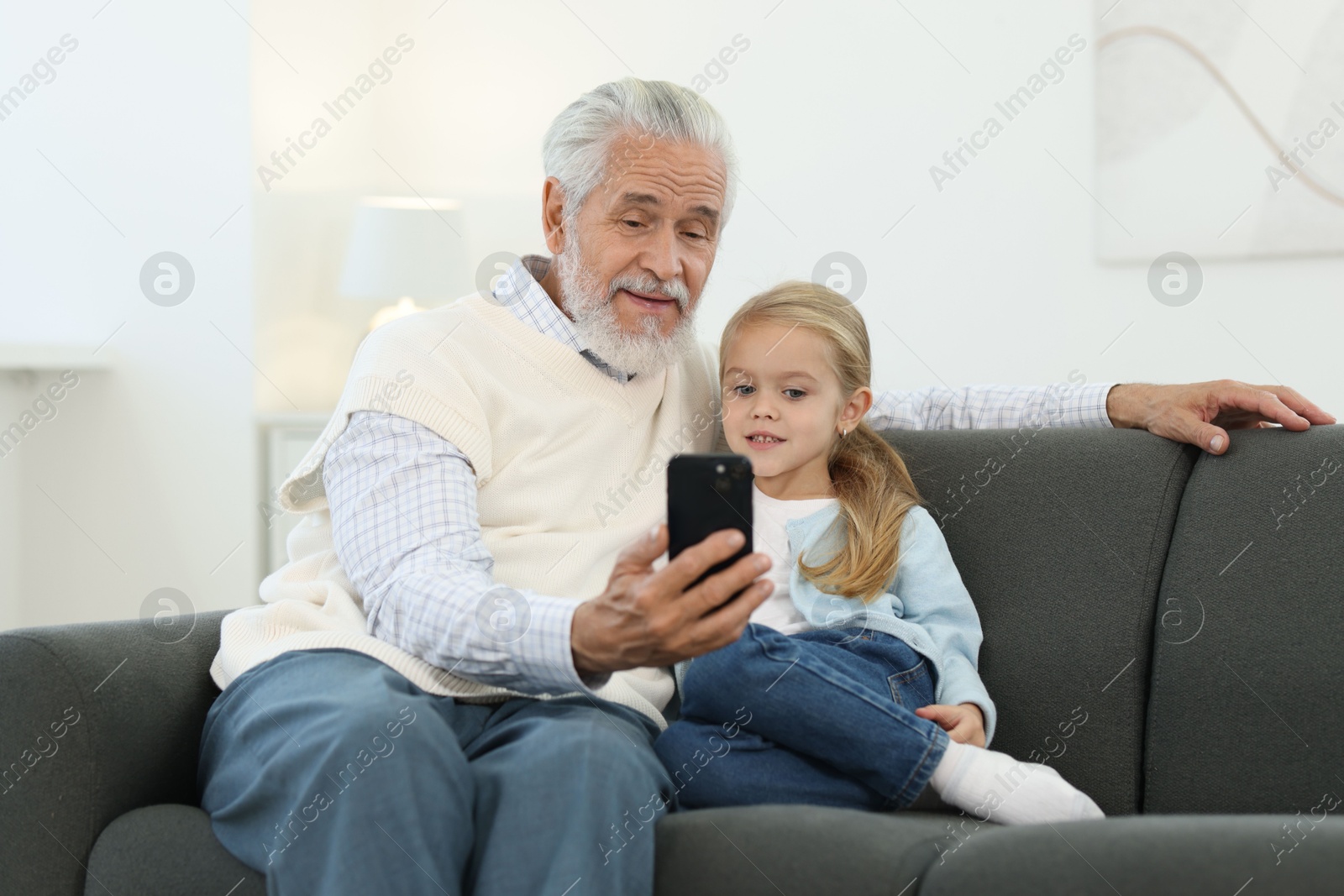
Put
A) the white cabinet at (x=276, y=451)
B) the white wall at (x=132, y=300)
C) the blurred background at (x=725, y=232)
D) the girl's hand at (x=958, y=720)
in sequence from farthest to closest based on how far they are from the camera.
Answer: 1. the white cabinet at (x=276, y=451)
2. the white wall at (x=132, y=300)
3. the blurred background at (x=725, y=232)
4. the girl's hand at (x=958, y=720)

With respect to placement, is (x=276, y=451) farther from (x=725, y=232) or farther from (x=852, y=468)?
(x=852, y=468)

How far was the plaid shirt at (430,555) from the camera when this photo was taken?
1193 millimetres

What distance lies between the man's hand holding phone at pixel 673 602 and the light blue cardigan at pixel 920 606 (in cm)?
38

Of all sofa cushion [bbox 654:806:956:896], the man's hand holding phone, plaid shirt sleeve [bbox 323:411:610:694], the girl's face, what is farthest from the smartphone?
the girl's face

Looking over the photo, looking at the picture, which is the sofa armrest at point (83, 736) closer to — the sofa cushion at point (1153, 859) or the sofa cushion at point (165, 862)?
the sofa cushion at point (165, 862)

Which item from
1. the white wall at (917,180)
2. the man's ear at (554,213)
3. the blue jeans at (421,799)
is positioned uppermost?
the white wall at (917,180)

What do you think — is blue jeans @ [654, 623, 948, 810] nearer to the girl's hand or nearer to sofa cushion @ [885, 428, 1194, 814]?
the girl's hand

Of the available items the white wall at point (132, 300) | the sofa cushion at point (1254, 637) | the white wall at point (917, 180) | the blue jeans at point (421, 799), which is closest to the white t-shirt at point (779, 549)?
the blue jeans at point (421, 799)

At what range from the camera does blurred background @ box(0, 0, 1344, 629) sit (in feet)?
8.93

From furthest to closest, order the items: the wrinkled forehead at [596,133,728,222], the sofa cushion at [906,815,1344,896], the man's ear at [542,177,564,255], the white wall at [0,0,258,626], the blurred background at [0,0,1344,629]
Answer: the white wall at [0,0,258,626], the blurred background at [0,0,1344,629], the man's ear at [542,177,564,255], the wrinkled forehead at [596,133,728,222], the sofa cushion at [906,815,1344,896]

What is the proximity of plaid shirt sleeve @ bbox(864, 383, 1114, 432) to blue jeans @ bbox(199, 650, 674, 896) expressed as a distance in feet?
2.70

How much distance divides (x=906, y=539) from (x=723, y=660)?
0.39 metres

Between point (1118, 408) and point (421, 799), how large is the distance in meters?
1.16

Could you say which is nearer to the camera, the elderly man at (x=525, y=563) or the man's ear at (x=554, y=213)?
the elderly man at (x=525, y=563)
